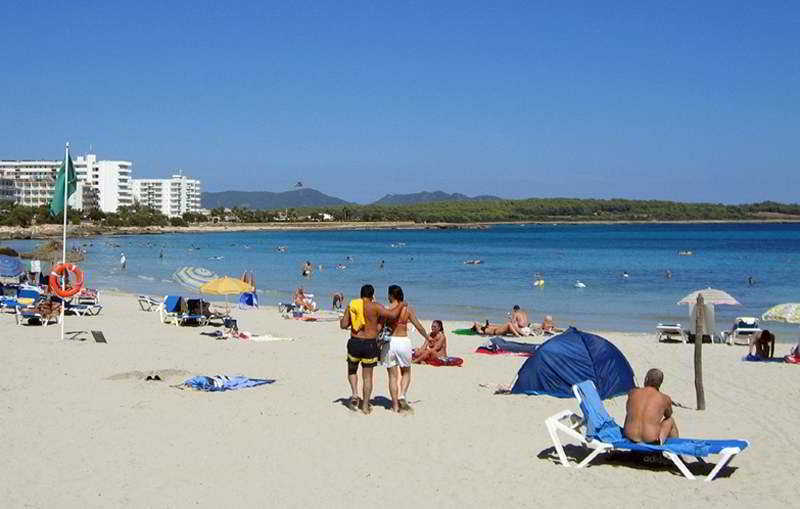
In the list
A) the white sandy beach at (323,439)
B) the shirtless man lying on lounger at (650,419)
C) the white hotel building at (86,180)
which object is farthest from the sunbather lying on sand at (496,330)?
the white hotel building at (86,180)

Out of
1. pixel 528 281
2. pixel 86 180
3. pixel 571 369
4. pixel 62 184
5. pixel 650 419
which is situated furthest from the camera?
pixel 86 180

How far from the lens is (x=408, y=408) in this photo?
10836mm

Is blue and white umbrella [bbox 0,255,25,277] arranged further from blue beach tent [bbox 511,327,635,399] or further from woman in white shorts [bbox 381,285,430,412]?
woman in white shorts [bbox 381,285,430,412]

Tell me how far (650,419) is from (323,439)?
3.28m

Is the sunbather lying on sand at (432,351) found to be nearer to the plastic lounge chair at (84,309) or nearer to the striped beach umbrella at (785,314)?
the striped beach umbrella at (785,314)

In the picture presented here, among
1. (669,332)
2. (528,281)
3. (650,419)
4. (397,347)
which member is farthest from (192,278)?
(650,419)

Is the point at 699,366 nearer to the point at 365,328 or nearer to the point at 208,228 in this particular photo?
the point at 365,328

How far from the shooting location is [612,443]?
8469 millimetres

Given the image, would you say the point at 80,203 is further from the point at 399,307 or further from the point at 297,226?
the point at 399,307

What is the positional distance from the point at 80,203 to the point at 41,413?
157 m

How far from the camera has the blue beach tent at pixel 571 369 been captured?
39.8 ft

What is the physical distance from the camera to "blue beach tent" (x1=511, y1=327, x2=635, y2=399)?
478 inches

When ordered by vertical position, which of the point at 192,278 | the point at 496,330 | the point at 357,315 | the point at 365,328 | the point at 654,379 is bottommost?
the point at 192,278

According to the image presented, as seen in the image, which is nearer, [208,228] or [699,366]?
[699,366]
